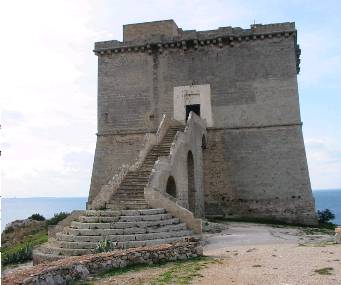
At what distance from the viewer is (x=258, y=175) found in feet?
74.4

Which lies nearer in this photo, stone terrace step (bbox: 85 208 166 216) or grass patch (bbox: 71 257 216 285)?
grass patch (bbox: 71 257 216 285)

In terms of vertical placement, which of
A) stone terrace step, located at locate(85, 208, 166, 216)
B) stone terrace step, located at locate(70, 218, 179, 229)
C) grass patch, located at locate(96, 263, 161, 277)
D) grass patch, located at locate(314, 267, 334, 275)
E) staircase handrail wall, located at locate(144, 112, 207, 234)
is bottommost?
grass patch, located at locate(314, 267, 334, 275)

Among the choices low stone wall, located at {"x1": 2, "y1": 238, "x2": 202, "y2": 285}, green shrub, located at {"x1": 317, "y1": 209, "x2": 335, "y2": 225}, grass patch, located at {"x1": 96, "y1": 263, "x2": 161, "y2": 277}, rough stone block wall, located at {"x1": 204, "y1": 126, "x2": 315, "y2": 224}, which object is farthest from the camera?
green shrub, located at {"x1": 317, "y1": 209, "x2": 335, "y2": 225}

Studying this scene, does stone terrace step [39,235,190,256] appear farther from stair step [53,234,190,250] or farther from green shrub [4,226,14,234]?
green shrub [4,226,14,234]

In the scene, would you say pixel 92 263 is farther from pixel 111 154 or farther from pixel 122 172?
pixel 111 154

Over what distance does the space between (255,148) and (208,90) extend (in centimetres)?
Answer: 396

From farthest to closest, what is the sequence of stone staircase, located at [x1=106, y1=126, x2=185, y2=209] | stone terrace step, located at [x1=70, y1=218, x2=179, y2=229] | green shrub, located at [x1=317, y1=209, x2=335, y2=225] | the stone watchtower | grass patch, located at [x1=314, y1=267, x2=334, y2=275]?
green shrub, located at [x1=317, y1=209, x2=335, y2=225], the stone watchtower, stone staircase, located at [x1=106, y1=126, x2=185, y2=209], stone terrace step, located at [x1=70, y1=218, x2=179, y2=229], grass patch, located at [x1=314, y1=267, x2=334, y2=275]

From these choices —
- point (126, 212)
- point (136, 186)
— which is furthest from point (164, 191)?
point (126, 212)

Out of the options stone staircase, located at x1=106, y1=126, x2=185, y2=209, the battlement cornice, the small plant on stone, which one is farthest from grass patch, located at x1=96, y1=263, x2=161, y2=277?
the battlement cornice

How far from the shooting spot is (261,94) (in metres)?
23.1

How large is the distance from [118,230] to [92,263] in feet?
13.1

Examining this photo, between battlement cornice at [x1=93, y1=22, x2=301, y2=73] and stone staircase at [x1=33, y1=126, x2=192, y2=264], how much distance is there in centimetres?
1189

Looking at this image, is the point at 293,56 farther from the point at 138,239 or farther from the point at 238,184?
the point at 138,239

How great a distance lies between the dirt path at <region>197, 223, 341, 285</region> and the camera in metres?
7.91
